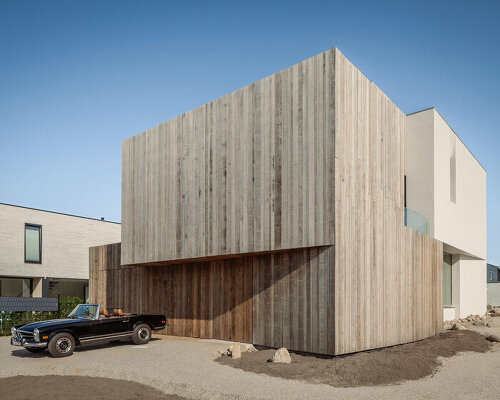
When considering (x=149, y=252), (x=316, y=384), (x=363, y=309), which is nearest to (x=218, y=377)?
(x=316, y=384)

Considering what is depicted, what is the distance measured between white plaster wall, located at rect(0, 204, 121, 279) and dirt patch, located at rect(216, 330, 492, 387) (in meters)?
19.5

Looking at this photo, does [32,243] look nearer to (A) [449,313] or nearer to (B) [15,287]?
(B) [15,287]

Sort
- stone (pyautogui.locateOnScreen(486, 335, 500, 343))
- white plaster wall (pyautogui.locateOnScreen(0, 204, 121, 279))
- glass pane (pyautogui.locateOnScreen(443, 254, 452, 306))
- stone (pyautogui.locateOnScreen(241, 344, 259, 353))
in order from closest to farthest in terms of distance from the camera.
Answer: stone (pyautogui.locateOnScreen(241, 344, 259, 353)) < stone (pyautogui.locateOnScreen(486, 335, 500, 343)) < glass pane (pyautogui.locateOnScreen(443, 254, 452, 306)) < white plaster wall (pyautogui.locateOnScreen(0, 204, 121, 279))

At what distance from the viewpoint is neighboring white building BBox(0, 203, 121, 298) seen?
26.5 m

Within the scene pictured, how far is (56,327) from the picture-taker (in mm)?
11875

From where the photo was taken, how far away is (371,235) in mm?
12664

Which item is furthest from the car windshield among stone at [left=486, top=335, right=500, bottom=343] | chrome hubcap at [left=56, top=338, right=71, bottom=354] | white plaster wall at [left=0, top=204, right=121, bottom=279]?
white plaster wall at [left=0, top=204, right=121, bottom=279]

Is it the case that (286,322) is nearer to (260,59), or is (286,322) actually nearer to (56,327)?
(56,327)

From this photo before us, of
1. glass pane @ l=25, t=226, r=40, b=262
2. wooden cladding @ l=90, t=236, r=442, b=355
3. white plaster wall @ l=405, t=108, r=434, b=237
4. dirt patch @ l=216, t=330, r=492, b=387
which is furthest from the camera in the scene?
glass pane @ l=25, t=226, r=40, b=262

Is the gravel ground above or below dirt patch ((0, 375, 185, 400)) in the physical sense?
below

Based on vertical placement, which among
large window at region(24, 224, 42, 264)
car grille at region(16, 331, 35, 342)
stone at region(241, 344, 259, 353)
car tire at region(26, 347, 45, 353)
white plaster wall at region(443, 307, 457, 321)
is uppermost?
large window at region(24, 224, 42, 264)

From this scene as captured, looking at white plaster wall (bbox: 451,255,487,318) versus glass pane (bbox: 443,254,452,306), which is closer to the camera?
glass pane (bbox: 443,254,452,306)

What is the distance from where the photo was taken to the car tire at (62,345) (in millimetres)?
11617

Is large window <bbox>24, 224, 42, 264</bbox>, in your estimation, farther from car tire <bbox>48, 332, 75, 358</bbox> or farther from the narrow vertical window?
the narrow vertical window
